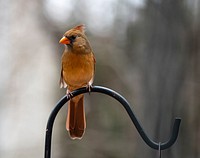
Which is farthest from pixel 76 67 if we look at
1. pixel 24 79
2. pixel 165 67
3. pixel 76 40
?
pixel 24 79

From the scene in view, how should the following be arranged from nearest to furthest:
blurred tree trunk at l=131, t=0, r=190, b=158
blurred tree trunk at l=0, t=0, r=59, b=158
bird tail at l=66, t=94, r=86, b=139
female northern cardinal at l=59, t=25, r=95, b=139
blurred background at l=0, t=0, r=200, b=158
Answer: bird tail at l=66, t=94, r=86, b=139
female northern cardinal at l=59, t=25, r=95, b=139
blurred tree trunk at l=131, t=0, r=190, b=158
blurred background at l=0, t=0, r=200, b=158
blurred tree trunk at l=0, t=0, r=59, b=158

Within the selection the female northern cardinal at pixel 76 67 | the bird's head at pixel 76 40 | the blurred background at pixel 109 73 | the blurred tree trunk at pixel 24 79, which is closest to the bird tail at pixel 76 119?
the female northern cardinal at pixel 76 67

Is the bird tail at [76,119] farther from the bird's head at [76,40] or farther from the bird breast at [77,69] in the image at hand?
the bird's head at [76,40]

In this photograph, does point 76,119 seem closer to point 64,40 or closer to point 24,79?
point 64,40

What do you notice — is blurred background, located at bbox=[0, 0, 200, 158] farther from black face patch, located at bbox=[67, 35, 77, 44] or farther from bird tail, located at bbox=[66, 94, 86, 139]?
black face patch, located at bbox=[67, 35, 77, 44]

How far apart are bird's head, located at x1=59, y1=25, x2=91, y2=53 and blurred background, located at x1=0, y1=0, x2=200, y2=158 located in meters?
0.71

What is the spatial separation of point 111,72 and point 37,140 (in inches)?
68.1

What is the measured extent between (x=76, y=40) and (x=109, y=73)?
3315 millimetres

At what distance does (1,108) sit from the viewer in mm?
6324

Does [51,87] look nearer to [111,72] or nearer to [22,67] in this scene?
[22,67]

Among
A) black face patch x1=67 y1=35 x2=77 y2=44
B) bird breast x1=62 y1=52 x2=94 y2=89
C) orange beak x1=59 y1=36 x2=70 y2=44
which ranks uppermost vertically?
black face patch x1=67 y1=35 x2=77 y2=44

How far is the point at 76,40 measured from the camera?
2.13 meters

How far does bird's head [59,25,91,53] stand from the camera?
2.04 metres

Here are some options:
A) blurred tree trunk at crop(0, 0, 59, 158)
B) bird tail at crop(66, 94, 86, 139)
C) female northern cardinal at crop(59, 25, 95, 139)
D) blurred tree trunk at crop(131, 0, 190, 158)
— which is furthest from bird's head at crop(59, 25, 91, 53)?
blurred tree trunk at crop(0, 0, 59, 158)
